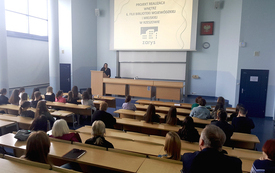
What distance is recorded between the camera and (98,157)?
2.17 meters

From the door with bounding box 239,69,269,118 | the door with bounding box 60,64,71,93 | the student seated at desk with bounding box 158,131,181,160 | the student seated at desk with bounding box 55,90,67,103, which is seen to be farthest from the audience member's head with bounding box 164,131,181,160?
the door with bounding box 60,64,71,93

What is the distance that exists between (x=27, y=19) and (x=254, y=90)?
10.4 metres

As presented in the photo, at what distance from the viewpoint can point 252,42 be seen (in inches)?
273

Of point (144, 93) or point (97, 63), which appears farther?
point (97, 63)

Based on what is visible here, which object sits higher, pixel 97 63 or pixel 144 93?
pixel 97 63

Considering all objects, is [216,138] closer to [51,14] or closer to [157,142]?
[157,142]

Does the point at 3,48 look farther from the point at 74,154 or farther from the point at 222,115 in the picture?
the point at 222,115

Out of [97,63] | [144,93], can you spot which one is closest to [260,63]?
[144,93]

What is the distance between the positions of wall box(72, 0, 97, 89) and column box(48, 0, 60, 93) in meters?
1.23

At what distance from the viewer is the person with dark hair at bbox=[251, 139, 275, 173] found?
66.8 inches

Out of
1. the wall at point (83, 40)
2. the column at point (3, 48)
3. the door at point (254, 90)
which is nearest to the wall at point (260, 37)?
the door at point (254, 90)

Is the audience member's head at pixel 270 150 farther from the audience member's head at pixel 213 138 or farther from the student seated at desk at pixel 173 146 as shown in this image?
the student seated at desk at pixel 173 146

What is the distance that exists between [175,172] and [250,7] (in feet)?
24.0

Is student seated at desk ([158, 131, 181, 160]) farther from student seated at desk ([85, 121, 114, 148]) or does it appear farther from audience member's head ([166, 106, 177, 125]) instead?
audience member's head ([166, 106, 177, 125])
